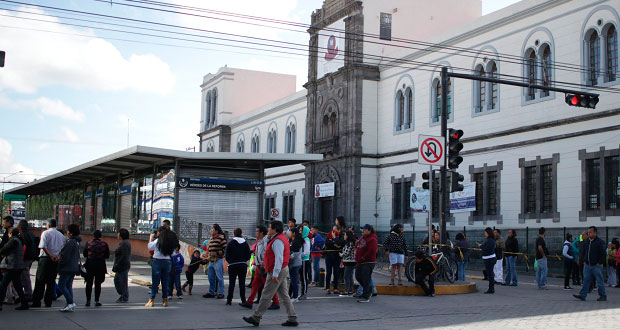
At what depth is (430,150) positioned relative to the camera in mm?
19984

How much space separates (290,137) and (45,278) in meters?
41.1

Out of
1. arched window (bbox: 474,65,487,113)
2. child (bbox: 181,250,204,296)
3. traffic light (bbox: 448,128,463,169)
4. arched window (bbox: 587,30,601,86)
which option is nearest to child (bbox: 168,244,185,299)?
child (bbox: 181,250,204,296)

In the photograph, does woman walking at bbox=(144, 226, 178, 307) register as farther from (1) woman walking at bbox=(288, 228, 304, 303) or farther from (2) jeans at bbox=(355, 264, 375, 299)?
(2) jeans at bbox=(355, 264, 375, 299)

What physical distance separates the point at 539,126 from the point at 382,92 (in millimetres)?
13811

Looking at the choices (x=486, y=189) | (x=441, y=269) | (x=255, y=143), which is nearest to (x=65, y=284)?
(x=441, y=269)

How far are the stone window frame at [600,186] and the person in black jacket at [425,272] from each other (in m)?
12.8

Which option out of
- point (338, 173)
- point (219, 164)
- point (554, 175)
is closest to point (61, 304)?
point (219, 164)

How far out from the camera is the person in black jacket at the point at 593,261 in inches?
684

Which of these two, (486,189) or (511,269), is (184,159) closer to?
(511,269)

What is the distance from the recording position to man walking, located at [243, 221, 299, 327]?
12492 millimetres

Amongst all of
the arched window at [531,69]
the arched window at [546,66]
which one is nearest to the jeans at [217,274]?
the arched window at [546,66]

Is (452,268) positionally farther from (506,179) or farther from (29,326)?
(506,179)

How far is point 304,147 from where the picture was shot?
52.1m

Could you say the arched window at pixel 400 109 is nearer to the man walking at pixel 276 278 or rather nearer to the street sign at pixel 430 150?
the street sign at pixel 430 150
